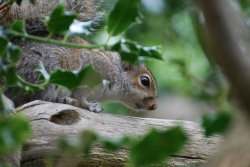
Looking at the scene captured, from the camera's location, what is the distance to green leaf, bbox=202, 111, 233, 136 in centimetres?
64

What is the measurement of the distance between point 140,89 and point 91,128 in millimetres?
990

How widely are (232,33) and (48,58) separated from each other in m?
1.85

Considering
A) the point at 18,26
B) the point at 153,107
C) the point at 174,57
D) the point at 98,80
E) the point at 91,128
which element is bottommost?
the point at 153,107

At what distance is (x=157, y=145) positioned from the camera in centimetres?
58

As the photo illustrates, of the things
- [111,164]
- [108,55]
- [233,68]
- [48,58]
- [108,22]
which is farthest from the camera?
[108,55]

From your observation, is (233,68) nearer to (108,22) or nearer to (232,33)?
(232,33)

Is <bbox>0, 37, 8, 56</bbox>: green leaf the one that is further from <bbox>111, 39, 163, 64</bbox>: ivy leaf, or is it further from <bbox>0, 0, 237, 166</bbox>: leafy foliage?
<bbox>111, 39, 163, 64</bbox>: ivy leaf

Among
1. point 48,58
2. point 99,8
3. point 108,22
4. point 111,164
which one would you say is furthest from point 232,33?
point 99,8

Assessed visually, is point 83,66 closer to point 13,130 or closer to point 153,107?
point 153,107

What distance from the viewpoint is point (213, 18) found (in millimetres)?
456

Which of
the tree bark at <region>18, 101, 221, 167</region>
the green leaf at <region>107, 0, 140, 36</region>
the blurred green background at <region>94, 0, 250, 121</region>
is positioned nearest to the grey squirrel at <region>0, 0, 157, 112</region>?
the blurred green background at <region>94, 0, 250, 121</region>

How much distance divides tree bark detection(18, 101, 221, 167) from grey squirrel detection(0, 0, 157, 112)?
10.2 inches

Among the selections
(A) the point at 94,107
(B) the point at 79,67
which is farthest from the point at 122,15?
(B) the point at 79,67

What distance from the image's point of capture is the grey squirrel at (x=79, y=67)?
86.4 inches
